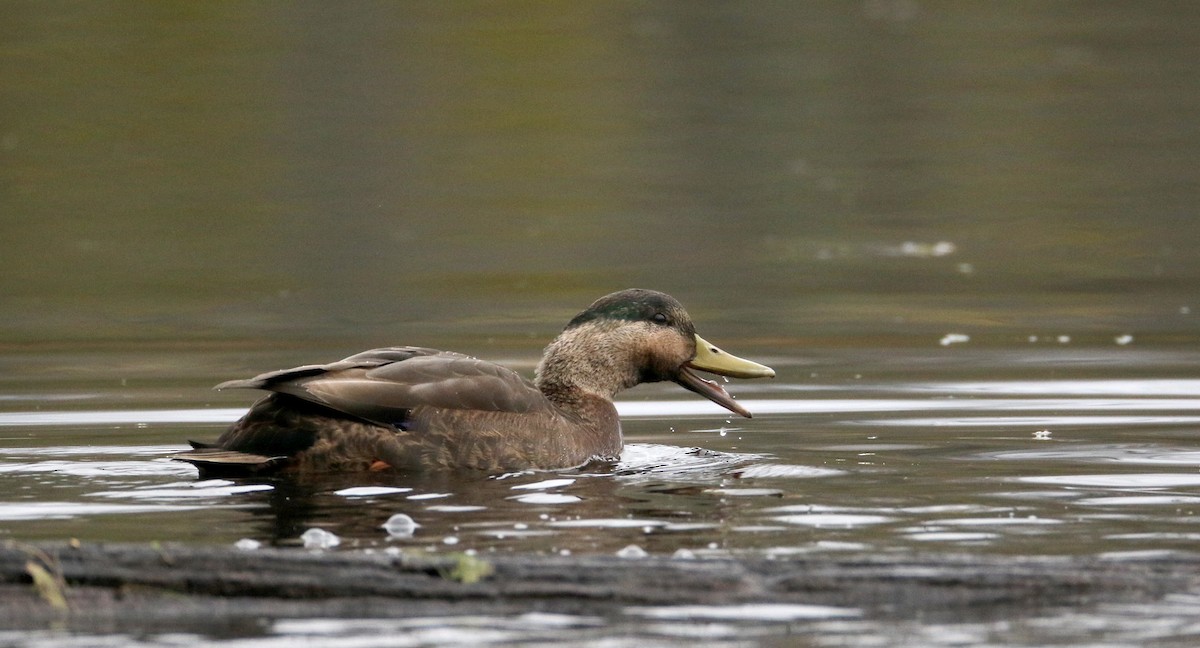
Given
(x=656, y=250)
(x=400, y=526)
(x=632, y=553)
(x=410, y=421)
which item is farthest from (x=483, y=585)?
(x=656, y=250)

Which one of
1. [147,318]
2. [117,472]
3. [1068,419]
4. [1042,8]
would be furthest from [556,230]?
[1042,8]

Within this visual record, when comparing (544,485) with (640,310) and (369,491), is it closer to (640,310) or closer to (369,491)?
(369,491)

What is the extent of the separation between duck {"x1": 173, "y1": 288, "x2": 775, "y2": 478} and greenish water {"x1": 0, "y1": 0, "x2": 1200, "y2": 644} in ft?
0.80

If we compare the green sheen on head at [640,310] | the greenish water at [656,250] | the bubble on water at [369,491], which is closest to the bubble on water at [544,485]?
the greenish water at [656,250]

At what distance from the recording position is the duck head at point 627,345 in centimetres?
958

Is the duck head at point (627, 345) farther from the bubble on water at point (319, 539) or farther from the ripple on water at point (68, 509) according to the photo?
the bubble on water at point (319, 539)

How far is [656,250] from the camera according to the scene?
712 inches

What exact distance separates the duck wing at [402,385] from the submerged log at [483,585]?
8.74ft

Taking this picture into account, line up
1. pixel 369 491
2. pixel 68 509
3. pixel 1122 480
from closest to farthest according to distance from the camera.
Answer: pixel 68 509
pixel 1122 480
pixel 369 491

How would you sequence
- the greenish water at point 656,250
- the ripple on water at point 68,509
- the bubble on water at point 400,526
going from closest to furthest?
the bubble on water at point 400,526 < the ripple on water at point 68,509 < the greenish water at point 656,250

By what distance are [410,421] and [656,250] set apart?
992cm

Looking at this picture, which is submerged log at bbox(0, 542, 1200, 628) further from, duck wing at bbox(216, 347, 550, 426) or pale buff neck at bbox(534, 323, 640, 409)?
pale buff neck at bbox(534, 323, 640, 409)

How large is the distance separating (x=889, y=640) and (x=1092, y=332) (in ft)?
28.4

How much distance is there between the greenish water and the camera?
7.31 meters
